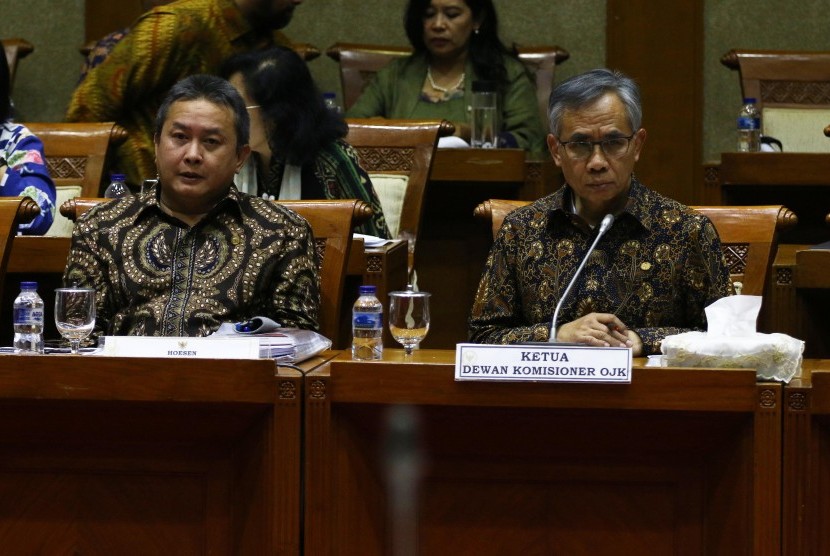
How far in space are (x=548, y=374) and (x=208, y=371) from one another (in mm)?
480

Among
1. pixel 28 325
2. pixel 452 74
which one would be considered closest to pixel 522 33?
pixel 452 74

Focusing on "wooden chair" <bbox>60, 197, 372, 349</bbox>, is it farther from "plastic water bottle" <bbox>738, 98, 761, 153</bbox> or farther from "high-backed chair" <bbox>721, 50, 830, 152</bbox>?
"high-backed chair" <bbox>721, 50, 830, 152</bbox>

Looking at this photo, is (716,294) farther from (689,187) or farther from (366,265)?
(689,187)

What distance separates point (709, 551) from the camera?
1942mm

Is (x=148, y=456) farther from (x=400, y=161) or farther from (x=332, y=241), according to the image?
(x=400, y=161)

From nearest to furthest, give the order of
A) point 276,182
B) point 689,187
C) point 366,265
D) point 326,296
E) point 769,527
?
point 769,527
point 326,296
point 366,265
point 276,182
point 689,187

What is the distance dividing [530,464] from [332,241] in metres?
0.89

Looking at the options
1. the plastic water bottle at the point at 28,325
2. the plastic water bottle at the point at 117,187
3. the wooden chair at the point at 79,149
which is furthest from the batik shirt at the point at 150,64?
the plastic water bottle at the point at 28,325

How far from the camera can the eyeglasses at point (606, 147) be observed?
2447mm

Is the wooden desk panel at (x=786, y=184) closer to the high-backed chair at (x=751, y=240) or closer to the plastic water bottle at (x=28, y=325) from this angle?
the high-backed chair at (x=751, y=240)

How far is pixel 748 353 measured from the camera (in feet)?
6.21

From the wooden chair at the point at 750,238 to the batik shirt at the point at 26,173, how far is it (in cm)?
155

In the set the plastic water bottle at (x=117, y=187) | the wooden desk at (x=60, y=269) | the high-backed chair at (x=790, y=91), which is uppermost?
the high-backed chair at (x=790, y=91)

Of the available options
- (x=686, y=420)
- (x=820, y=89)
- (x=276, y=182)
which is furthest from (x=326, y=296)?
(x=820, y=89)
